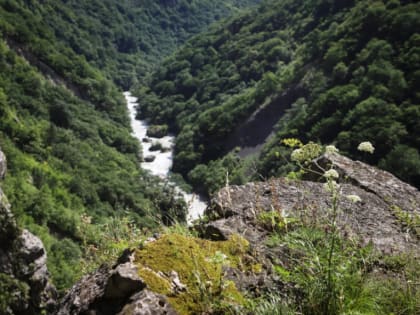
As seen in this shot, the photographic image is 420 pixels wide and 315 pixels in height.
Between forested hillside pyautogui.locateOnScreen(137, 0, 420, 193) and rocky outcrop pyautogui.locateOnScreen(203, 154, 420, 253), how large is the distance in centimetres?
1198

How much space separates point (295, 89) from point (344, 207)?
72100mm

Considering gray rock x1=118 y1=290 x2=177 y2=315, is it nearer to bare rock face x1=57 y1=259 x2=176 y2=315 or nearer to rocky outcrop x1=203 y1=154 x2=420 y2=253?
bare rock face x1=57 y1=259 x2=176 y2=315

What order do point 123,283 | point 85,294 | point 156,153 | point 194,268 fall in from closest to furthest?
1. point 123,283
2. point 194,268
3. point 85,294
4. point 156,153

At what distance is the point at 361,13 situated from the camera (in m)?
72.1

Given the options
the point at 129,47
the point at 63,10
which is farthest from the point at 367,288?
the point at 129,47

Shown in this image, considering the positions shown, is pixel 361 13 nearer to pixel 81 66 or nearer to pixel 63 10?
pixel 81 66

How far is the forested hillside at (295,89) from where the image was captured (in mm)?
51656

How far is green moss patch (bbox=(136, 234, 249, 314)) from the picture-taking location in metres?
3.88

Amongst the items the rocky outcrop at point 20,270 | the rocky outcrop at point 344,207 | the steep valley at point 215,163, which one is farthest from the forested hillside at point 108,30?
the rocky outcrop at point 344,207

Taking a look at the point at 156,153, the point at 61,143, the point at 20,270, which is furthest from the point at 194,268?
the point at 156,153

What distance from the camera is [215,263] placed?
172 inches

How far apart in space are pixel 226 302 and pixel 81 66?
100 meters

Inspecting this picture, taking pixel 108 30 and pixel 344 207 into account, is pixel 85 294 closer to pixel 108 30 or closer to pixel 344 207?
pixel 344 207

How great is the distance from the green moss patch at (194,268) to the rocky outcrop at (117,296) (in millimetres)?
97
